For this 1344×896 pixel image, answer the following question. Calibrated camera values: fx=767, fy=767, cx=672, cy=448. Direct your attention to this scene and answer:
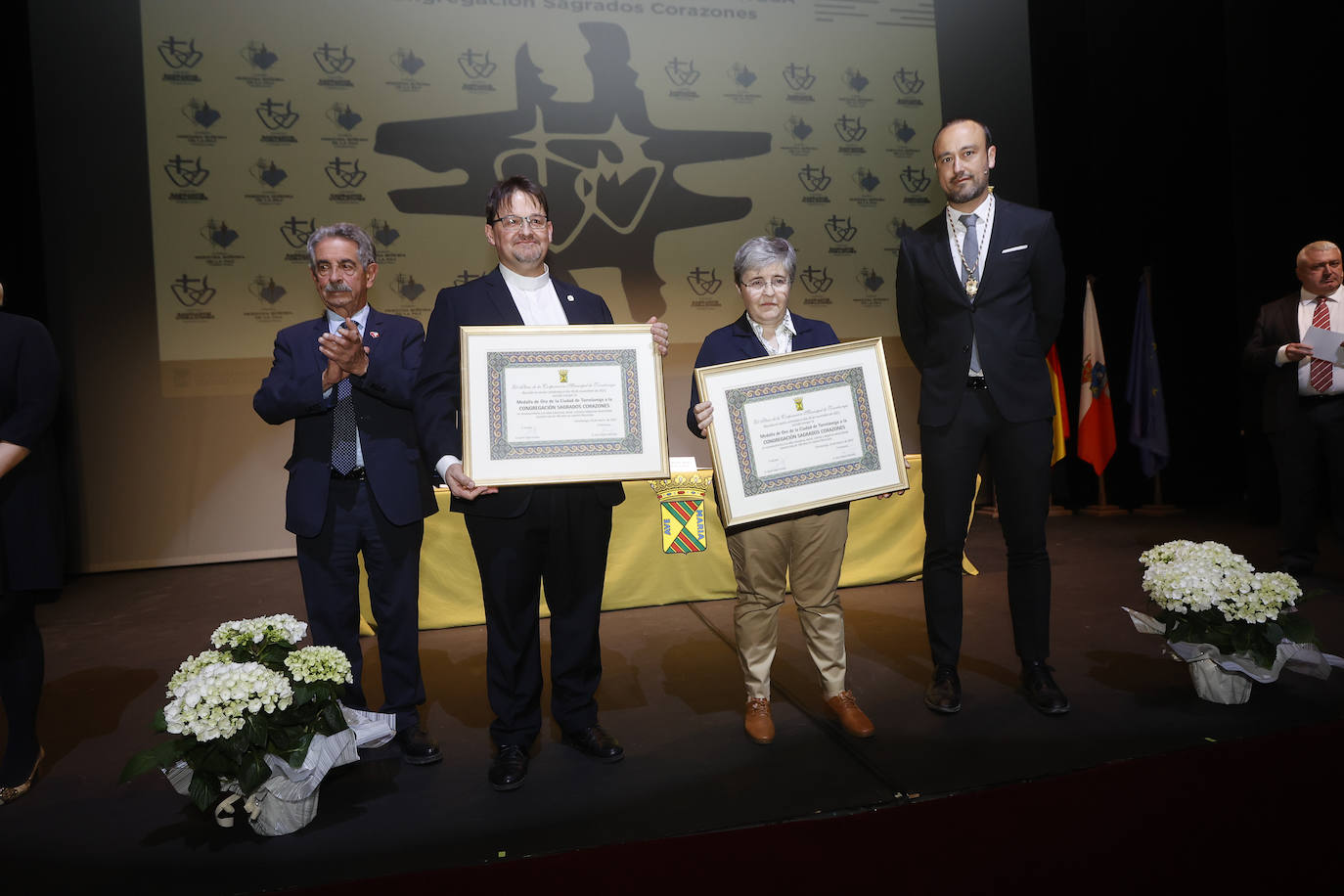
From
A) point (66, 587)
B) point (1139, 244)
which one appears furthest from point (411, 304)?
point (1139, 244)

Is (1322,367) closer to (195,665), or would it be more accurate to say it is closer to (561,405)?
(561,405)

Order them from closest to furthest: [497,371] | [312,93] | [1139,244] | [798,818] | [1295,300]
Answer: [798,818]
[497,371]
[1295,300]
[312,93]
[1139,244]

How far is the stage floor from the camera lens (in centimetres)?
172

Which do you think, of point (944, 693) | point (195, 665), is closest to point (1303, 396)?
point (944, 693)

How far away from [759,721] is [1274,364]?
333 cm

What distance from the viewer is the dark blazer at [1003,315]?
2244 millimetres

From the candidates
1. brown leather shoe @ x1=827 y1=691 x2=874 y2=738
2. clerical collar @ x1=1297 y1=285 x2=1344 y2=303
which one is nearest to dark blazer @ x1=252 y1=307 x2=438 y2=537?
brown leather shoe @ x1=827 y1=691 x2=874 y2=738

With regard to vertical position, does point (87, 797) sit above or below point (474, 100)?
below

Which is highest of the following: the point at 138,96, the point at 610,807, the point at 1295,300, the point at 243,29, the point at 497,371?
the point at 243,29

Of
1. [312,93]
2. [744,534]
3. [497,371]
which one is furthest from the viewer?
[312,93]

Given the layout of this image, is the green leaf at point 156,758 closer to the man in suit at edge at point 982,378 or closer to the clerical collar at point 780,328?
the clerical collar at point 780,328

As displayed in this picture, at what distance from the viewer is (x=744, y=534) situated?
218cm

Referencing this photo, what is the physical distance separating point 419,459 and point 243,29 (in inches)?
185

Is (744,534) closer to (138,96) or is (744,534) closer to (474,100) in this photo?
(474,100)
